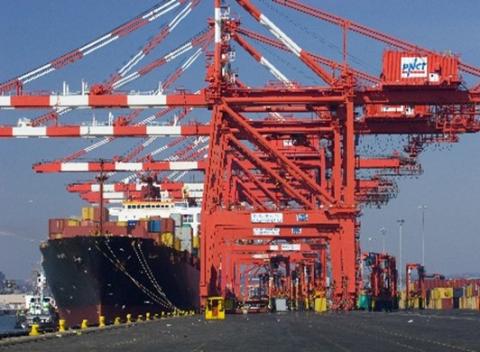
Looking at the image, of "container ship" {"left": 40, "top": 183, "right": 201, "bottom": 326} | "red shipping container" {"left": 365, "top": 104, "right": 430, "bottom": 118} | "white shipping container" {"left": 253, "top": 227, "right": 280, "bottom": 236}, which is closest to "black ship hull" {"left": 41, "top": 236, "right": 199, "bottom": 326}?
"container ship" {"left": 40, "top": 183, "right": 201, "bottom": 326}

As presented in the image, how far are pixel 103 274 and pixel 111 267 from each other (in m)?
1.12

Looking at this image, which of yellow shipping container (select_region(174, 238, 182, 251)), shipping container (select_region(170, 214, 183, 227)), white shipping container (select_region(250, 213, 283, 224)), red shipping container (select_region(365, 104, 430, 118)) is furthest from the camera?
shipping container (select_region(170, 214, 183, 227))

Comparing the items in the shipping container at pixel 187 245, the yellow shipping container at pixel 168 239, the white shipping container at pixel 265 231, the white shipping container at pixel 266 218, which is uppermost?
the white shipping container at pixel 266 218

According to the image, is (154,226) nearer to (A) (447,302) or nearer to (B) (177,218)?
(B) (177,218)

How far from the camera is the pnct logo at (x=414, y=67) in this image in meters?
58.3

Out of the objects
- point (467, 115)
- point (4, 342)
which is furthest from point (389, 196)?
point (4, 342)

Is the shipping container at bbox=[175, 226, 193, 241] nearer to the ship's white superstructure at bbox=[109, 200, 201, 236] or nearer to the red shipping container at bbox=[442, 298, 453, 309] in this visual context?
the ship's white superstructure at bbox=[109, 200, 201, 236]

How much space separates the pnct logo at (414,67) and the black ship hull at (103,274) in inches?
795

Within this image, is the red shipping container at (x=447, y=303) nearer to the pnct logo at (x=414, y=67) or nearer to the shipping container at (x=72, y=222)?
the shipping container at (x=72, y=222)

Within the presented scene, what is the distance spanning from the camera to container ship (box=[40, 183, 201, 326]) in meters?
64.5

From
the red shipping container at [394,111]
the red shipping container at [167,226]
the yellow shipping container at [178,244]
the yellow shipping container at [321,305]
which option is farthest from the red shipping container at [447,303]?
the red shipping container at [394,111]

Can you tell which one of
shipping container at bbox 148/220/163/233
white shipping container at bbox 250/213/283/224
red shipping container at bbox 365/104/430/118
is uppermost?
red shipping container at bbox 365/104/430/118

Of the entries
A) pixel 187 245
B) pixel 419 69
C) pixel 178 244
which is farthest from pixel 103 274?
pixel 187 245

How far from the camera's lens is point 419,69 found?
58.7 meters
